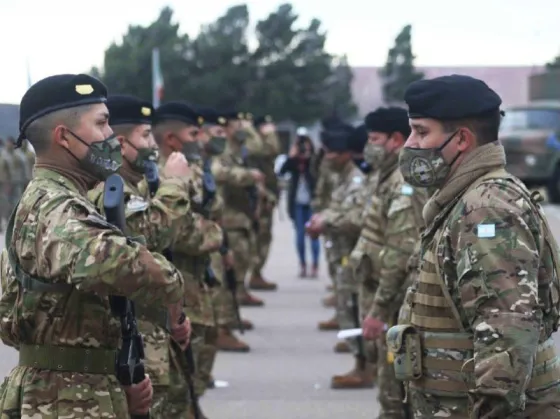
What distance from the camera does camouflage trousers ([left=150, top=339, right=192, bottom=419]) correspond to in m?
6.23

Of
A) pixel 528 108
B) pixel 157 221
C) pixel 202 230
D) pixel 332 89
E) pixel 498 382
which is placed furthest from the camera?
pixel 332 89

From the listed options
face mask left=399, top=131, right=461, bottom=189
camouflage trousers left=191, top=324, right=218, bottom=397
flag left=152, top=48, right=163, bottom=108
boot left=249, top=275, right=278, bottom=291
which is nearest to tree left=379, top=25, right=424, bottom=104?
flag left=152, top=48, right=163, bottom=108

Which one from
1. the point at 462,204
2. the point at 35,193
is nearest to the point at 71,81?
the point at 35,193

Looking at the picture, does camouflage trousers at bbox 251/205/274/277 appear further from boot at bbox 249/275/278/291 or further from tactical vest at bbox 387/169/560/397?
tactical vest at bbox 387/169/560/397

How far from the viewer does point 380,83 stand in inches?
2515

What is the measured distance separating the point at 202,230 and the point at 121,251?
318 centimetres

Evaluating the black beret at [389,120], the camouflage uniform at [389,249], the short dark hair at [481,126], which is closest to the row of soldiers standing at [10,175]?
the black beret at [389,120]

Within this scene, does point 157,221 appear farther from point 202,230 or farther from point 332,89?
point 332,89

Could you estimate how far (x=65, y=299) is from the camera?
390 centimetres

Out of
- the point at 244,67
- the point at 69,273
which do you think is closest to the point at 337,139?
the point at 69,273

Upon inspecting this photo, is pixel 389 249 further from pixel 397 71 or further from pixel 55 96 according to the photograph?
pixel 397 71

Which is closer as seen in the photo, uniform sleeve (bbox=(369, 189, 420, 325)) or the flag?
uniform sleeve (bbox=(369, 189, 420, 325))

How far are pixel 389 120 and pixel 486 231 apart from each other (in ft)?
12.0

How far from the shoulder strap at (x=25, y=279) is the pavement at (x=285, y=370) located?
14.2 ft
